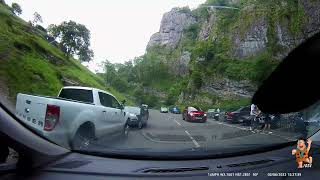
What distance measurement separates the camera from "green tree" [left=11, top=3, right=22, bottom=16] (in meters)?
2.12

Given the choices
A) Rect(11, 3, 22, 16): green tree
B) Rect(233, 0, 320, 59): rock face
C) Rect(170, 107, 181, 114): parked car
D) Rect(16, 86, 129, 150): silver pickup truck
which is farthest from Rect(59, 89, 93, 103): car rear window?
Rect(233, 0, 320, 59): rock face

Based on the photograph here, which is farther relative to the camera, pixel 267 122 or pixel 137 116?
pixel 267 122

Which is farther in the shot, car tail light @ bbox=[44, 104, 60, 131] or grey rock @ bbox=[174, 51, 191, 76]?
grey rock @ bbox=[174, 51, 191, 76]

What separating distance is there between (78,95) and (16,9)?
0.73 metres

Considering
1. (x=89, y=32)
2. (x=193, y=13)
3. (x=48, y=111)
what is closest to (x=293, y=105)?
(x=193, y=13)

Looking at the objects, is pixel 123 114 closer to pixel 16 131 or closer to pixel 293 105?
pixel 16 131

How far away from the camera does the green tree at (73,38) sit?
7.66 ft

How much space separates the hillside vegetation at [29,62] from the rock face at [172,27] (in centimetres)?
84

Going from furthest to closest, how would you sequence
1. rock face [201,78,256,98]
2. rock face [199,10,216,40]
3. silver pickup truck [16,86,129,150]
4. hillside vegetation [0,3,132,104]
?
rock face [199,10,216,40]
rock face [201,78,256,98]
silver pickup truck [16,86,129,150]
hillside vegetation [0,3,132,104]

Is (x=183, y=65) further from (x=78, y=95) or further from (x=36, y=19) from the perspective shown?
(x=36, y=19)

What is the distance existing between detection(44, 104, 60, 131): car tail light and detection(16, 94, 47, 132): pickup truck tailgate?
0.03m

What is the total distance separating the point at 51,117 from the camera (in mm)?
2230

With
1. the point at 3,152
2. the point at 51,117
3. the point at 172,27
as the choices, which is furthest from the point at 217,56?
the point at 3,152

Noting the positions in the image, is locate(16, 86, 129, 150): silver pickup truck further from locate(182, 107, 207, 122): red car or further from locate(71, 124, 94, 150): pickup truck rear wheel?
locate(182, 107, 207, 122): red car
